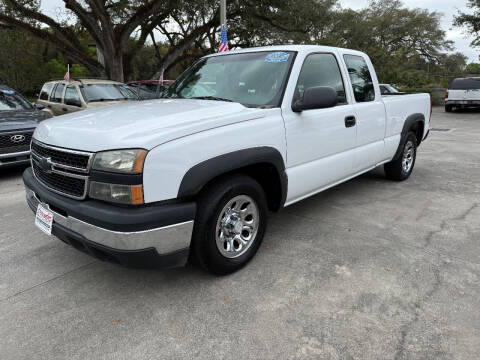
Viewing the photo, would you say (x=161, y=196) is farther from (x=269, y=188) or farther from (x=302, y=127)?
(x=302, y=127)

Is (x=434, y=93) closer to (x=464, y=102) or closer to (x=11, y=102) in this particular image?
(x=464, y=102)

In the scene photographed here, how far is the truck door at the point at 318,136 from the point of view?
3.29m

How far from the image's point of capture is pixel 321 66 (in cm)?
373

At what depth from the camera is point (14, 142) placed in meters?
6.07

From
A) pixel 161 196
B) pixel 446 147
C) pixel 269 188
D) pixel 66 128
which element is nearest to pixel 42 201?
pixel 66 128

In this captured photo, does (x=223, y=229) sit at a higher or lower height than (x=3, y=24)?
lower

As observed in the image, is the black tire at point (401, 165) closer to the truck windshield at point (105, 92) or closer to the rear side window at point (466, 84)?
the truck windshield at point (105, 92)

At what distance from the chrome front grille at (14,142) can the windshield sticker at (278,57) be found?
184 inches

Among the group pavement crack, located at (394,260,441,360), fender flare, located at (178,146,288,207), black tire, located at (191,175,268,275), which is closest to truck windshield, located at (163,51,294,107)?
fender flare, located at (178,146,288,207)

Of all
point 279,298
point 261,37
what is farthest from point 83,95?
point 261,37

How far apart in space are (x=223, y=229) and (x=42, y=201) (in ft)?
4.55

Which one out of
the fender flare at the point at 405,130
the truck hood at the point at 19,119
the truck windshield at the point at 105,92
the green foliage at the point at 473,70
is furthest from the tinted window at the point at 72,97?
the green foliage at the point at 473,70

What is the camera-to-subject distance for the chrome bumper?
229 cm

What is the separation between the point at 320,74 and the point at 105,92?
22.9 feet
